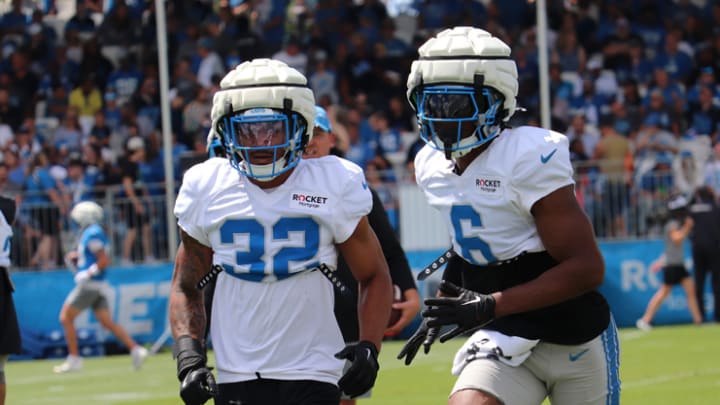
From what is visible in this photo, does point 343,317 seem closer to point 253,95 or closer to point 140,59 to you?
point 253,95

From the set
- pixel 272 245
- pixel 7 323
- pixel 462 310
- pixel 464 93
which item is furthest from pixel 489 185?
pixel 7 323

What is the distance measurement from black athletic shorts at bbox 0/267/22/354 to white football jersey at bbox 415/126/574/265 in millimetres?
3446

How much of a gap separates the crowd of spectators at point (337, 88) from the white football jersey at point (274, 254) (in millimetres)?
11289

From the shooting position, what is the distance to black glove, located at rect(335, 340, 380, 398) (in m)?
4.21

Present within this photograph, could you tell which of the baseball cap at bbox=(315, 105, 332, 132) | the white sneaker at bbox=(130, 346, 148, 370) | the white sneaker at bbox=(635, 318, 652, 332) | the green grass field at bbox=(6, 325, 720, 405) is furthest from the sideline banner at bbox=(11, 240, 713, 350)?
the baseball cap at bbox=(315, 105, 332, 132)

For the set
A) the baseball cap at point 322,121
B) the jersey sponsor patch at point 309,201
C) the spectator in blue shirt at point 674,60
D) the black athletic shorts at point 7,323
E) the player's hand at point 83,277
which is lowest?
the player's hand at point 83,277

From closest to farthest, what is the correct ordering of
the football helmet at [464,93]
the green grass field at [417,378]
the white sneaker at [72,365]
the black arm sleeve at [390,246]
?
the football helmet at [464,93]
the black arm sleeve at [390,246]
the green grass field at [417,378]
the white sneaker at [72,365]

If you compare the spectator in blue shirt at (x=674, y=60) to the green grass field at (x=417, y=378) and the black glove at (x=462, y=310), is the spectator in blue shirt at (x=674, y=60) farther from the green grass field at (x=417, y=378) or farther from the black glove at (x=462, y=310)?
the black glove at (x=462, y=310)

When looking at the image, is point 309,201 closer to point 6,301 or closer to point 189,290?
point 189,290

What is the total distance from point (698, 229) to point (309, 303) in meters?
12.5

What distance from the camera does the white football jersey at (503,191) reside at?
4.27 metres

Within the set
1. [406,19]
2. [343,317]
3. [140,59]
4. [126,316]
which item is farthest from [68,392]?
[406,19]

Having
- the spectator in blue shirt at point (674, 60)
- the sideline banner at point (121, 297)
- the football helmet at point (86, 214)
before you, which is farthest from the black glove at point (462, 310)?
the spectator in blue shirt at point (674, 60)

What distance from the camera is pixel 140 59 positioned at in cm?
1998
